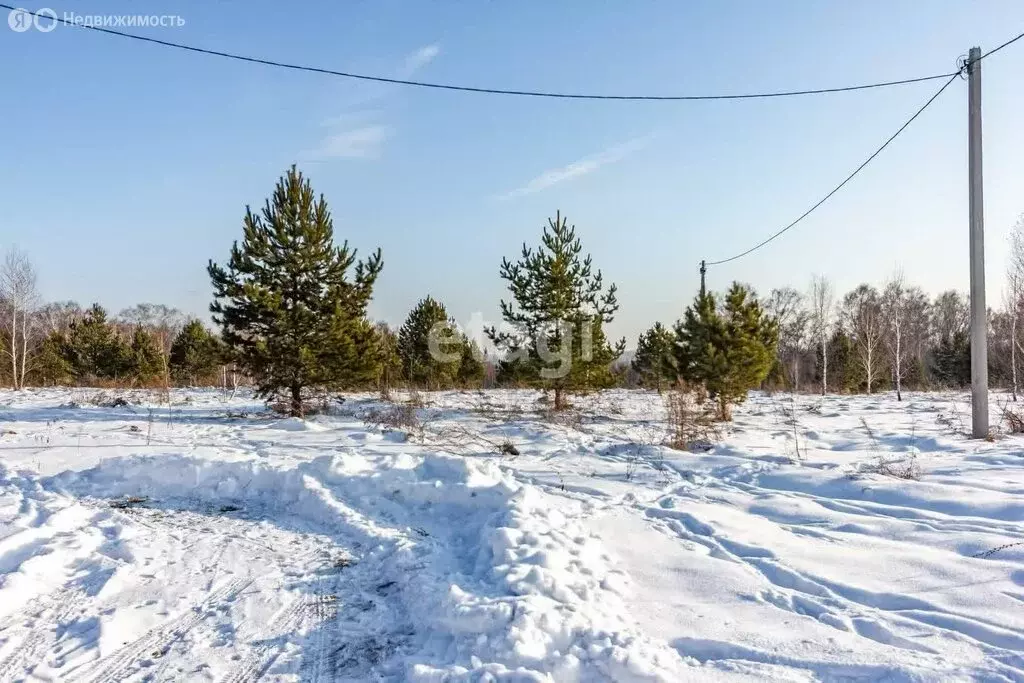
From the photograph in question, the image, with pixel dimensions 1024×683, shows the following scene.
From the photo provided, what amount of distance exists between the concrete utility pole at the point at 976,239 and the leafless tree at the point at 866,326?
1958 centimetres

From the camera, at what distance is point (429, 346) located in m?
23.8

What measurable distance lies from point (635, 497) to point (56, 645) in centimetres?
485

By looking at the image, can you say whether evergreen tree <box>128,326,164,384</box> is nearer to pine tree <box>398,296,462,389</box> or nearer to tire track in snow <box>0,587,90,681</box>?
pine tree <box>398,296,462,389</box>

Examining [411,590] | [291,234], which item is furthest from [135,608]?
[291,234]

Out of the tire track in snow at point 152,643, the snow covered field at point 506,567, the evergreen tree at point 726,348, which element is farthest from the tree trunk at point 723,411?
the tire track in snow at point 152,643

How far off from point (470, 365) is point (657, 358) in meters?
10.6

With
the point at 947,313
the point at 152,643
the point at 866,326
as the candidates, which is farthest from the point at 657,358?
the point at 947,313

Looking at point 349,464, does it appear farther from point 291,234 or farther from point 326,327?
point 291,234

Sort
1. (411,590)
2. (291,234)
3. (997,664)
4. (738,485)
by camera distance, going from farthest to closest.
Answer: (291,234) < (738,485) < (411,590) < (997,664)

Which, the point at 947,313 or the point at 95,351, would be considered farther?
the point at 947,313

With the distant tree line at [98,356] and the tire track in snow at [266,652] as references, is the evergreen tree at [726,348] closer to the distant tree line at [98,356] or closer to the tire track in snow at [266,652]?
the tire track in snow at [266,652]

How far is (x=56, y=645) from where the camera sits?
9.30ft

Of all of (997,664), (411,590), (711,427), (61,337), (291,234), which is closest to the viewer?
(997,664)

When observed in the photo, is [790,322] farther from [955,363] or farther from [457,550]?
[457,550]
